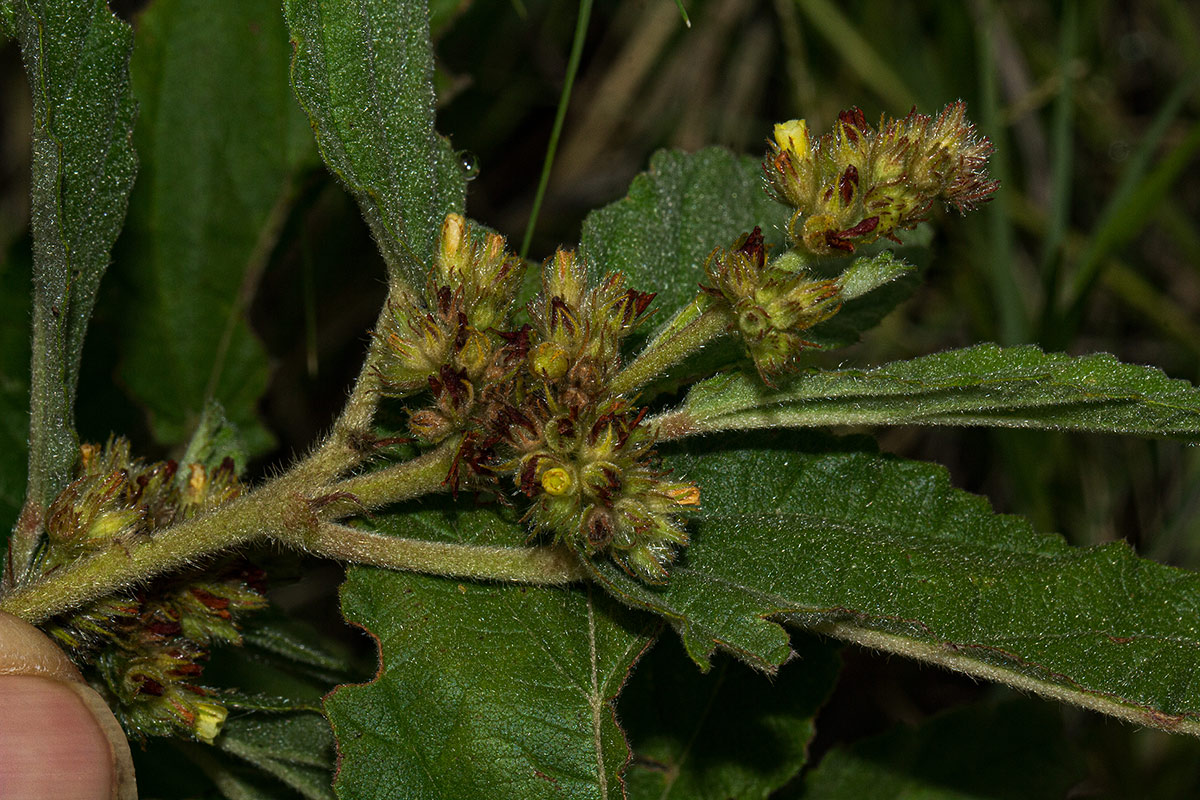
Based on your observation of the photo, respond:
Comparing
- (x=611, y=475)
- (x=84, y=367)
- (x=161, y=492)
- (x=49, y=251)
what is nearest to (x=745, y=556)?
(x=611, y=475)

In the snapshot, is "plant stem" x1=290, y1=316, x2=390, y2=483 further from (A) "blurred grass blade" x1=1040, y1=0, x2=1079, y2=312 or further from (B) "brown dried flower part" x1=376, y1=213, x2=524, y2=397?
(A) "blurred grass blade" x1=1040, y1=0, x2=1079, y2=312

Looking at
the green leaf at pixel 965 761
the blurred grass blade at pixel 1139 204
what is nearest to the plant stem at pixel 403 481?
the green leaf at pixel 965 761

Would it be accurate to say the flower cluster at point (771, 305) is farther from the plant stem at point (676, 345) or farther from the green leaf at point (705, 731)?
the green leaf at point (705, 731)

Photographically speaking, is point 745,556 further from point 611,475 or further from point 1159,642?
point 1159,642

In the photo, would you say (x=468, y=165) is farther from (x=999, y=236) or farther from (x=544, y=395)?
(x=999, y=236)

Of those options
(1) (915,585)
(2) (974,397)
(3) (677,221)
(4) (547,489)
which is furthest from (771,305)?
(3) (677,221)

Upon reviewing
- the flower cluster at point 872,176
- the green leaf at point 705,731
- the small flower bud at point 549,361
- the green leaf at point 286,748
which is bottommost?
the green leaf at point 286,748
